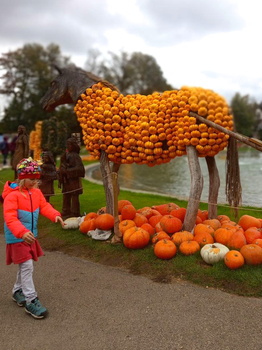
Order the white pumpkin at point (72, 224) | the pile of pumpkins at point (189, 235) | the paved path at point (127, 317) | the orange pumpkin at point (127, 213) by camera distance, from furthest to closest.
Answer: the white pumpkin at point (72, 224)
the orange pumpkin at point (127, 213)
the pile of pumpkins at point (189, 235)
the paved path at point (127, 317)

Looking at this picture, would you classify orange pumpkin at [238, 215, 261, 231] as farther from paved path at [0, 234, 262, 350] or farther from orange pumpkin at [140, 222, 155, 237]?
paved path at [0, 234, 262, 350]

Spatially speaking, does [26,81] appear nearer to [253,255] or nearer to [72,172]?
[72,172]

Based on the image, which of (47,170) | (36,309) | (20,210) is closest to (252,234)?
(36,309)

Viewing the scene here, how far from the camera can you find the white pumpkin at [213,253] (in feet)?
14.4

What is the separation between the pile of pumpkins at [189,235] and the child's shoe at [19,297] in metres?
1.66

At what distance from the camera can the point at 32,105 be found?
3356 centimetres

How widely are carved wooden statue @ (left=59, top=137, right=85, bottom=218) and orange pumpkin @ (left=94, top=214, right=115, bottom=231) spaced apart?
1140 millimetres

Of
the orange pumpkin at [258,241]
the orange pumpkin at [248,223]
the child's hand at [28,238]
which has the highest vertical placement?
the child's hand at [28,238]

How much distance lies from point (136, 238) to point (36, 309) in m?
1.82

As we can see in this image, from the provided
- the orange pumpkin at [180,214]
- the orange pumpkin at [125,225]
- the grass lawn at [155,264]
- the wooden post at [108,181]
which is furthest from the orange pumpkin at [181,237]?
the wooden post at [108,181]

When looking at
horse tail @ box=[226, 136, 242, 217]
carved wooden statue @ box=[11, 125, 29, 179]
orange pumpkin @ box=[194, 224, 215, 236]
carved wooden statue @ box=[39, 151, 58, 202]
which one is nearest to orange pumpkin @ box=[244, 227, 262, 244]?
orange pumpkin @ box=[194, 224, 215, 236]

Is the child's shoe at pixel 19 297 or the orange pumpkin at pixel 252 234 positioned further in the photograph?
the orange pumpkin at pixel 252 234

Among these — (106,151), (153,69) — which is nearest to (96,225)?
(106,151)

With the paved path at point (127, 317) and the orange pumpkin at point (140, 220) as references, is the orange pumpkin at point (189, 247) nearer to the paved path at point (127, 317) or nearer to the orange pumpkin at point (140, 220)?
the paved path at point (127, 317)
